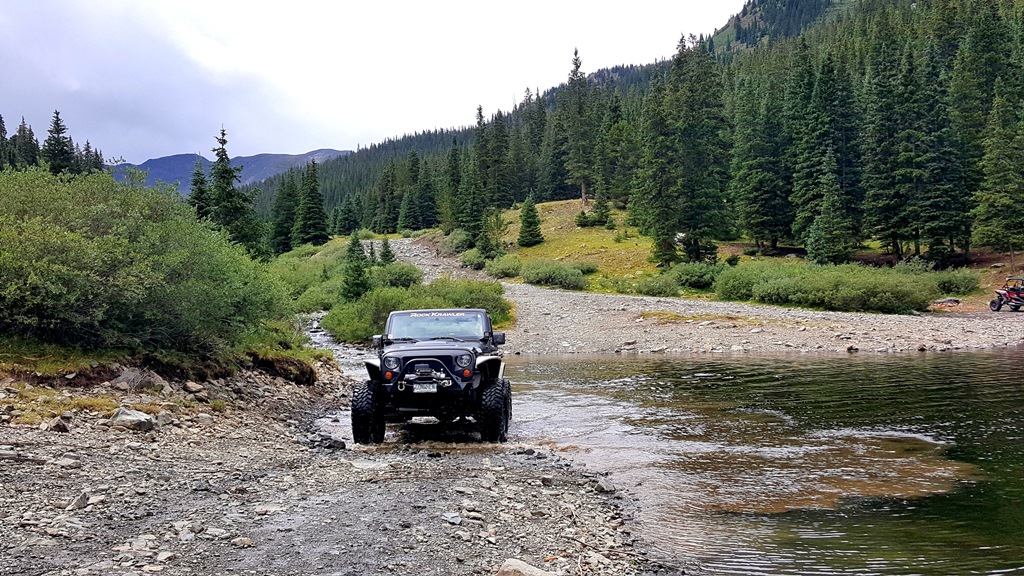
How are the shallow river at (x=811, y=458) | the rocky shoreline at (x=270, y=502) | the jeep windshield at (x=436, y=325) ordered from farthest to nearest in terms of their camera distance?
the jeep windshield at (x=436, y=325)
the shallow river at (x=811, y=458)
the rocky shoreline at (x=270, y=502)

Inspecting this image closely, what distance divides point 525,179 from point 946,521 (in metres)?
103

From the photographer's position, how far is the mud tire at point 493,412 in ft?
39.1

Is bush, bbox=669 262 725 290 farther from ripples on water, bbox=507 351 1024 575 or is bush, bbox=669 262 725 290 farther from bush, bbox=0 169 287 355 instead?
bush, bbox=0 169 287 355

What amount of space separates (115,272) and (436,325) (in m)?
6.26

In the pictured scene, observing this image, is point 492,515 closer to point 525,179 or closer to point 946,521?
point 946,521

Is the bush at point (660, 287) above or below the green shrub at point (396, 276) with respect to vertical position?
below

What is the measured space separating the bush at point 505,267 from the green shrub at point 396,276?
9866mm

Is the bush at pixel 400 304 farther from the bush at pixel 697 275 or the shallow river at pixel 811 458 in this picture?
the shallow river at pixel 811 458

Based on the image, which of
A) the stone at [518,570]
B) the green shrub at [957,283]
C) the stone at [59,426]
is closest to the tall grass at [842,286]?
the green shrub at [957,283]

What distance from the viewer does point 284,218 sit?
317 ft

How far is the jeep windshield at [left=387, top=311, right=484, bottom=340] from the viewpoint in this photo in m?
13.4

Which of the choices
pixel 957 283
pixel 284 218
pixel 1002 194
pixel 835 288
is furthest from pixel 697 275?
pixel 284 218

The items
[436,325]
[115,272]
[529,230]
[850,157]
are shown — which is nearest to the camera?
[115,272]

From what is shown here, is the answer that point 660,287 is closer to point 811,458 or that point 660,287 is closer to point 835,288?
point 835,288
